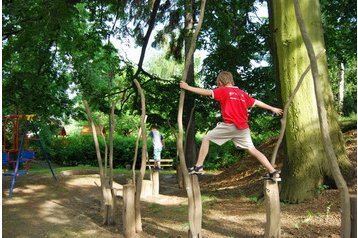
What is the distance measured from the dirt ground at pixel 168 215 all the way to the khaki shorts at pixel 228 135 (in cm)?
122

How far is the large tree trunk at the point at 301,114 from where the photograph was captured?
586cm

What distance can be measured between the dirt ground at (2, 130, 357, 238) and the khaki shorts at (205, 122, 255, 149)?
48.1 inches

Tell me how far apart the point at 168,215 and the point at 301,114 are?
8.15 feet

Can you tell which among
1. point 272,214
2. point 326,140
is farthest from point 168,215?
point 326,140

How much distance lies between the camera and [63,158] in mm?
21500

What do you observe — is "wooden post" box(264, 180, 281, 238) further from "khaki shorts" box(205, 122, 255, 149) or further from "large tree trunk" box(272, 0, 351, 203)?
"large tree trunk" box(272, 0, 351, 203)

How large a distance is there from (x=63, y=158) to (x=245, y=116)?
18.4m

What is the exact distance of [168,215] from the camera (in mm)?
6207

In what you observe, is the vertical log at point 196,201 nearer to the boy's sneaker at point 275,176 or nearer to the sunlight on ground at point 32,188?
the boy's sneaker at point 275,176

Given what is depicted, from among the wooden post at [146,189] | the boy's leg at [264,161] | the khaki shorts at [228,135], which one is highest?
the khaki shorts at [228,135]

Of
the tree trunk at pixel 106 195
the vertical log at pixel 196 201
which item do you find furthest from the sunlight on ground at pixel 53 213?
the vertical log at pixel 196 201

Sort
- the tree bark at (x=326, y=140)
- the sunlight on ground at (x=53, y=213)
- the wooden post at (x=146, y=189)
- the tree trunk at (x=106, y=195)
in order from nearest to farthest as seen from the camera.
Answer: the tree bark at (x=326, y=140), the tree trunk at (x=106, y=195), the sunlight on ground at (x=53, y=213), the wooden post at (x=146, y=189)

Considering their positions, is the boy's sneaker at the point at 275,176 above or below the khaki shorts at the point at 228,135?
below

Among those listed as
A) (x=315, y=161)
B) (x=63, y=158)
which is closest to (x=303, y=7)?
(x=315, y=161)
